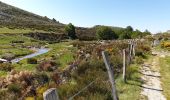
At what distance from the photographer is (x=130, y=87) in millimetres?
15195

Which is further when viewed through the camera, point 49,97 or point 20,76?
point 20,76

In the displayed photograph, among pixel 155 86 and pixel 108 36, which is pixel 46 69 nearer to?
pixel 155 86

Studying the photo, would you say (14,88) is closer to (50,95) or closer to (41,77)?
(41,77)

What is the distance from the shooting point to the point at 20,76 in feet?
82.0

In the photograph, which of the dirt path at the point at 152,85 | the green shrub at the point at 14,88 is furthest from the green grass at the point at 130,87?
the green shrub at the point at 14,88

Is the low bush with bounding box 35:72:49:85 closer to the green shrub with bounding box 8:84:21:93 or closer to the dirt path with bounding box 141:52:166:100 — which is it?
the green shrub with bounding box 8:84:21:93

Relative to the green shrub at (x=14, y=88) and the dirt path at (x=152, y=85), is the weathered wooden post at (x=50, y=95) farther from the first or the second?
the green shrub at (x=14, y=88)

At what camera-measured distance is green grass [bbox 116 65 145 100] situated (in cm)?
1370

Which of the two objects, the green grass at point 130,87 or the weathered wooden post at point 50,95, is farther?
the green grass at point 130,87

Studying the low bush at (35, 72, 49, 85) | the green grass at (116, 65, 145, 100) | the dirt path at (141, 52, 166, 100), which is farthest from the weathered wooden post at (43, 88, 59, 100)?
the low bush at (35, 72, 49, 85)

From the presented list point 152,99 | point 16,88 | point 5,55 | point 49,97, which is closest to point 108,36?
→ point 5,55

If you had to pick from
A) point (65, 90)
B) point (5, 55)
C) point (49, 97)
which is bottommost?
point (5, 55)

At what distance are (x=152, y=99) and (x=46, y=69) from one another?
18778 mm

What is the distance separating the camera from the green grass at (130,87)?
13.7 metres
